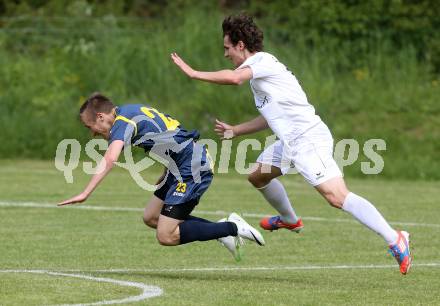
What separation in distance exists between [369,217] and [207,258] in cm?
235

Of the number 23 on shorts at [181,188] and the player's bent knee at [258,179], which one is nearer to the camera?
the number 23 on shorts at [181,188]

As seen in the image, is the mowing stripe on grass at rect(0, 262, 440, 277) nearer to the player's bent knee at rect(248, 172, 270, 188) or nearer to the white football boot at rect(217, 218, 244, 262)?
the white football boot at rect(217, 218, 244, 262)

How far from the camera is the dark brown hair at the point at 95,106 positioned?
9578 millimetres

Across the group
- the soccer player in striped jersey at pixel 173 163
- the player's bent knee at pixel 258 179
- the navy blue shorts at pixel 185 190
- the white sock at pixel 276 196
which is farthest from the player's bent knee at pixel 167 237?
the white sock at pixel 276 196

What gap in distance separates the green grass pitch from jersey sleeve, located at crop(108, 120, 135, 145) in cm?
113

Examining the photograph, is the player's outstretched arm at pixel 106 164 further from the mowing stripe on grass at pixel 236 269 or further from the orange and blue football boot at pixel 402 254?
the orange and blue football boot at pixel 402 254

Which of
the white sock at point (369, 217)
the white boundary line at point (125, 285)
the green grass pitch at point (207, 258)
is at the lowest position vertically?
the green grass pitch at point (207, 258)

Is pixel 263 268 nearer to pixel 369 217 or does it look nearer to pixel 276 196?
pixel 276 196

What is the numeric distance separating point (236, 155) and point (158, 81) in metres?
4.74

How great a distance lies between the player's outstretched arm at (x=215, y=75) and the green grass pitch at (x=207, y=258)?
162 cm

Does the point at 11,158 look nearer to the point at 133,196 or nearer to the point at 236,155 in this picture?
the point at 236,155

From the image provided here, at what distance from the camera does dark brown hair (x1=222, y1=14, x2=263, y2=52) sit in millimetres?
9781

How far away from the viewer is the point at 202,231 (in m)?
9.91

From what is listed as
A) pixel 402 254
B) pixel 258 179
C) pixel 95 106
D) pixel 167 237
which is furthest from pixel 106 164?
pixel 402 254
